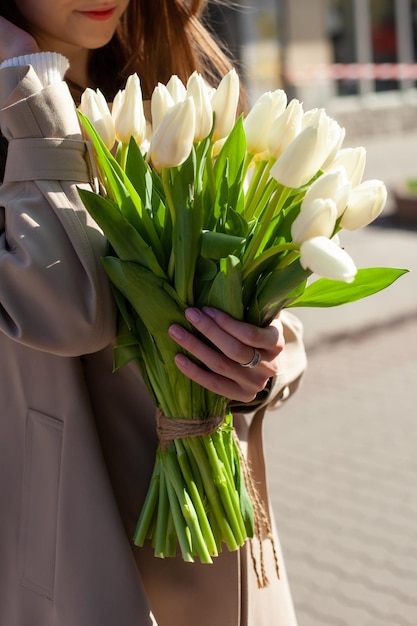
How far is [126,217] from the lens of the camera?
151 cm

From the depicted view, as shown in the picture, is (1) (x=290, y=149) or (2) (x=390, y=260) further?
(2) (x=390, y=260)

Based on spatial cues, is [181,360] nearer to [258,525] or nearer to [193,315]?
[193,315]

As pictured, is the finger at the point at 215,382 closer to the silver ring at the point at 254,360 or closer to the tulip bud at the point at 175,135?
the silver ring at the point at 254,360

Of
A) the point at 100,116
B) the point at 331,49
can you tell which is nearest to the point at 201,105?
the point at 100,116

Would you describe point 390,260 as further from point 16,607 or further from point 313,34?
point 313,34

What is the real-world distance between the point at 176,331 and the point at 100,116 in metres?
0.35

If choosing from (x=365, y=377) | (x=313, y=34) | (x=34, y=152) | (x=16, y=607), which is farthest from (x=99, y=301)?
(x=313, y=34)

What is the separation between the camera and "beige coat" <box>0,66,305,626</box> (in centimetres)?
153

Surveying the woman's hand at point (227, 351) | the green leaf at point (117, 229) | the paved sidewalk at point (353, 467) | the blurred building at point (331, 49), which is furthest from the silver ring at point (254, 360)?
the blurred building at point (331, 49)

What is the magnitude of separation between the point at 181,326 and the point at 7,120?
418 millimetres

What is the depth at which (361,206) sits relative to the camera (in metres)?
1.46

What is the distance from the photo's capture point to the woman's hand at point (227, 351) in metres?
1.50

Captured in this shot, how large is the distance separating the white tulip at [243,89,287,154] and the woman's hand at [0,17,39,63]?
44 cm

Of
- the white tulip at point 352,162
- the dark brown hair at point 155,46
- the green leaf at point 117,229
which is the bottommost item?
the green leaf at point 117,229
